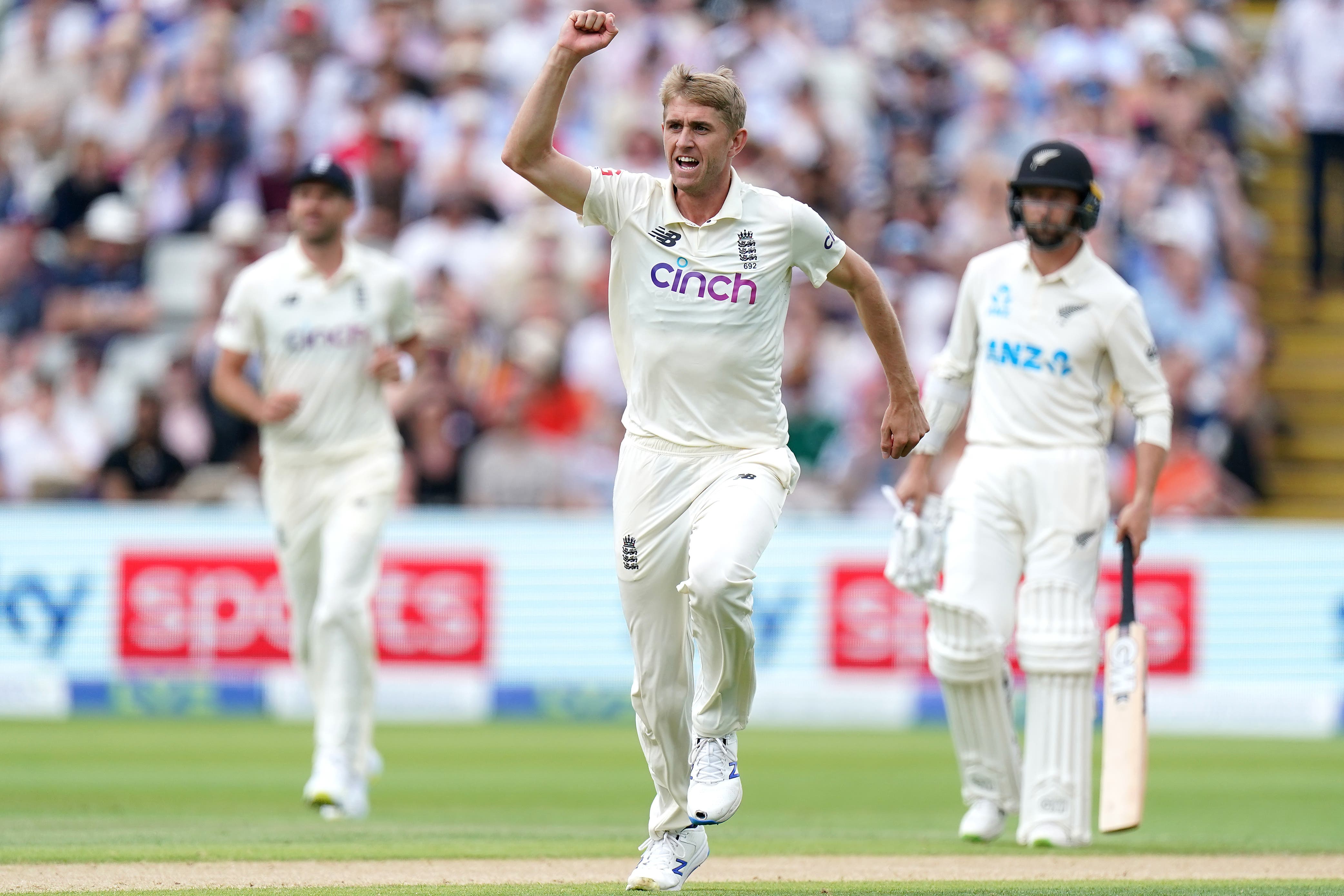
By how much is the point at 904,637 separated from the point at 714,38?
6197mm

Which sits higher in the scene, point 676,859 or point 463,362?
point 463,362

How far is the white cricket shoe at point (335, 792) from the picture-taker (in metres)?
8.52

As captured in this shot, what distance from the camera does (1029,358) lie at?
25.3 ft

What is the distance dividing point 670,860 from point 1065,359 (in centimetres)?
270

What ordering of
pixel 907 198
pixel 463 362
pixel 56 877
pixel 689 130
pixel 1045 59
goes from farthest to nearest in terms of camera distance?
pixel 1045 59, pixel 907 198, pixel 463 362, pixel 56 877, pixel 689 130

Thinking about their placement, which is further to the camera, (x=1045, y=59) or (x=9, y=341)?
(x=1045, y=59)

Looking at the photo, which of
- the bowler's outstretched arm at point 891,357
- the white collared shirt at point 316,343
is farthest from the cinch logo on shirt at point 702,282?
the white collared shirt at point 316,343

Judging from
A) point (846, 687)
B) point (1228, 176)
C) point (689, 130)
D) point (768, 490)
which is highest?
point (1228, 176)

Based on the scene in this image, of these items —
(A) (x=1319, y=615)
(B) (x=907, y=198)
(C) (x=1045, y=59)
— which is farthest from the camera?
(C) (x=1045, y=59)

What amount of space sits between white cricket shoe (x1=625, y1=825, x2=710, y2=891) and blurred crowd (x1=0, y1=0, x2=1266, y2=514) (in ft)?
25.1

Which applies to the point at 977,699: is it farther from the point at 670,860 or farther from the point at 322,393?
the point at 322,393

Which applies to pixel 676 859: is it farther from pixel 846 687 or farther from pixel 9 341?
pixel 9 341

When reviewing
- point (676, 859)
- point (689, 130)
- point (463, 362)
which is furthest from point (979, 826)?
point (463, 362)

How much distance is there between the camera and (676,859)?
→ 606 cm
